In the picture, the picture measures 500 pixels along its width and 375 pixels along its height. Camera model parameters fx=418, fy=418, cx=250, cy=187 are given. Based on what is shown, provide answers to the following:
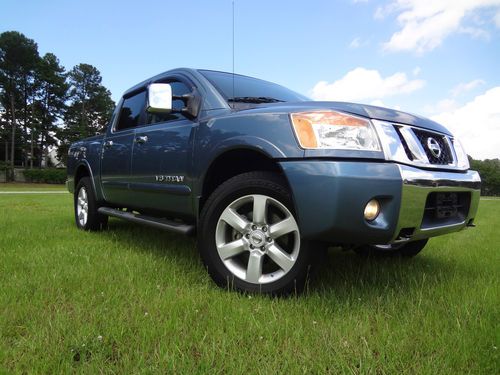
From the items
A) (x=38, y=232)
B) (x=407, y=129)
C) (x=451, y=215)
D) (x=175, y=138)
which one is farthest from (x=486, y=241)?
(x=38, y=232)

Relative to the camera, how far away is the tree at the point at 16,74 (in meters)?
46.9

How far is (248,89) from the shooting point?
145 inches

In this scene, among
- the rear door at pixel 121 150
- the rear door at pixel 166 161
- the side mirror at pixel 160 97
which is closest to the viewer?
the side mirror at pixel 160 97

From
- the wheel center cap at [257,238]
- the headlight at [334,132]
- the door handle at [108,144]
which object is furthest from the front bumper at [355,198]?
the door handle at [108,144]

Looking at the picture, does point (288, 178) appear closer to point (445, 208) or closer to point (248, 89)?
point (445, 208)

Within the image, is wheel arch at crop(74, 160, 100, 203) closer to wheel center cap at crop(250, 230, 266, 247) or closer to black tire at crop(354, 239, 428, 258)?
wheel center cap at crop(250, 230, 266, 247)

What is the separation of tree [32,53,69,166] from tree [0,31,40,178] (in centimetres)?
124

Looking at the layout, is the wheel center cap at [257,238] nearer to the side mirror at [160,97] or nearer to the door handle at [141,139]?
the side mirror at [160,97]

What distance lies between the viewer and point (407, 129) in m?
2.55

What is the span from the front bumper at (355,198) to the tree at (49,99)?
5633 centimetres

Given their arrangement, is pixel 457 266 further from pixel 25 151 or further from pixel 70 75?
pixel 70 75

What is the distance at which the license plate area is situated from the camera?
A: 2555 mm

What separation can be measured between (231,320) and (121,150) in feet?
8.85

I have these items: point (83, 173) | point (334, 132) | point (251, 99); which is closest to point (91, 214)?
point (83, 173)
